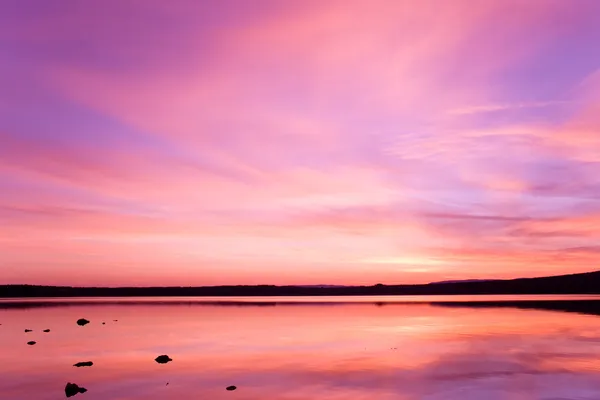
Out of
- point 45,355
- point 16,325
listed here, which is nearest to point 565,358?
point 45,355

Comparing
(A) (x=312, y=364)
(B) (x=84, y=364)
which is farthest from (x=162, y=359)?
(A) (x=312, y=364)

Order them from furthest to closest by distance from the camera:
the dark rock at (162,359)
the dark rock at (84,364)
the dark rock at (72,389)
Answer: the dark rock at (162,359) → the dark rock at (84,364) → the dark rock at (72,389)

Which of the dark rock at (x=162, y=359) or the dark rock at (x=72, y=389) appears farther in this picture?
the dark rock at (x=162, y=359)

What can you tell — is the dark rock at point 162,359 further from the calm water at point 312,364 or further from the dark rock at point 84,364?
the dark rock at point 84,364

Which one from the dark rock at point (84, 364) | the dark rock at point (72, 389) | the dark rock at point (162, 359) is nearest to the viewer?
the dark rock at point (72, 389)

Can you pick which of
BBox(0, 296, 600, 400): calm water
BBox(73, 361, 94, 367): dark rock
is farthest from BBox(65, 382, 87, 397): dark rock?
BBox(73, 361, 94, 367): dark rock

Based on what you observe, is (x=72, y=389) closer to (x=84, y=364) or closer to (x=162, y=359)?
(x=84, y=364)

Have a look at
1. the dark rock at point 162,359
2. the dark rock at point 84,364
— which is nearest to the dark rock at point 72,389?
the dark rock at point 84,364

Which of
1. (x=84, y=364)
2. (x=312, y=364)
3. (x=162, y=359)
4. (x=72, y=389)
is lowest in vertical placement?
(x=72, y=389)

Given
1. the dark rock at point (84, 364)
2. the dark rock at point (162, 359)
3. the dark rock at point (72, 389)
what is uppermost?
the dark rock at point (162, 359)

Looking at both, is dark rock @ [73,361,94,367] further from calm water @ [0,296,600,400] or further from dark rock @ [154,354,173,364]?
dark rock @ [154,354,173,364]

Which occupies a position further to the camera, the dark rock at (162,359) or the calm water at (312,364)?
the dark rock at (162,359)

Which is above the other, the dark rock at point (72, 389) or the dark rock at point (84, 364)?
the dark rock at point (84, 364)

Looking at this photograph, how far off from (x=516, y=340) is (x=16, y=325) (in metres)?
60.1
